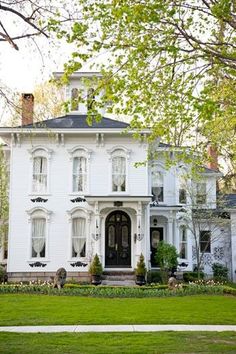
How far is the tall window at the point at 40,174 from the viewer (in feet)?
78.9

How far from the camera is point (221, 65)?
10.8 m

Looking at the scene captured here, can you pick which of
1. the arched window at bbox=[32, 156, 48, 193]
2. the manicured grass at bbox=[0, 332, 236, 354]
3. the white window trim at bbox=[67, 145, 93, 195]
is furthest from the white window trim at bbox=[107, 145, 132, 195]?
the manicured grass at bbox=[0, 332, 236, 354]

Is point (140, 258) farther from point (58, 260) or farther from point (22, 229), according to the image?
point (22, 229)

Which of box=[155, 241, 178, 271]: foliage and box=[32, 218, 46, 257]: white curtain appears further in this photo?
box=[32, 218, 46, 257]: white curtain

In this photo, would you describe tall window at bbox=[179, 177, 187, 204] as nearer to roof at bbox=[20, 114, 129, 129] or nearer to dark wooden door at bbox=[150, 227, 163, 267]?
dark wooden door at bbox=[150, 227, 163, 267]

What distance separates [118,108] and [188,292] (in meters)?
9.82

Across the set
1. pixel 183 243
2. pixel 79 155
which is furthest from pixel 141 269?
pixel 79 155

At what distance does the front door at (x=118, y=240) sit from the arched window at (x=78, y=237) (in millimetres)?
1146

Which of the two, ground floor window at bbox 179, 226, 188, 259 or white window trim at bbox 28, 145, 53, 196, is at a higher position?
white window trim at bbox 28, 145, 53, 196

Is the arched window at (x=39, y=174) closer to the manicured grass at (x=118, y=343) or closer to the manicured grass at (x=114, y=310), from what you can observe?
the manicured grass at (x=114, y=310)

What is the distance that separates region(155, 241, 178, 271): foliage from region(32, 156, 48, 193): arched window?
6.53m

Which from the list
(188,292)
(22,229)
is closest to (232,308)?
(188,292)

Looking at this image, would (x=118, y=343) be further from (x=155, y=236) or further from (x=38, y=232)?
(x=155, y=236)

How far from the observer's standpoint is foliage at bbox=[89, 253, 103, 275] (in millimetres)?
21781
